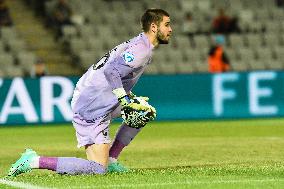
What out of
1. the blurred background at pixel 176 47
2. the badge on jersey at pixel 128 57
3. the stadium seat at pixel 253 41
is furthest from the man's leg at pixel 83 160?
the stadium seat at pixel 253 41

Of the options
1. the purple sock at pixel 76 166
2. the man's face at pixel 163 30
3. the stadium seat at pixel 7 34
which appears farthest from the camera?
the stadium seat at pixel 7 34

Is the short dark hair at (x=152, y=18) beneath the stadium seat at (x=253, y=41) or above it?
above

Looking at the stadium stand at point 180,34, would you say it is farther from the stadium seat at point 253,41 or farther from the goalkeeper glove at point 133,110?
the goalkeeper glove at point 133,110

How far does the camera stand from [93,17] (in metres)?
27.5

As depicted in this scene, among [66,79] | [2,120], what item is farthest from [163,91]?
[2,120]

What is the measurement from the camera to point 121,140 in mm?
11453

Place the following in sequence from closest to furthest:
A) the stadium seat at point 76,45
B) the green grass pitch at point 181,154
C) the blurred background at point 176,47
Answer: the green grass pitch at point 181,154, the blurred background at point 176,47, the stadium seat at point 76,45

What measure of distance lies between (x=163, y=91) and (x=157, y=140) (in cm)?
557

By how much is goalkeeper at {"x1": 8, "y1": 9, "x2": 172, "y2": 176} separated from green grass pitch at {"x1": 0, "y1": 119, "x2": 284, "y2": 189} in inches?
6.4

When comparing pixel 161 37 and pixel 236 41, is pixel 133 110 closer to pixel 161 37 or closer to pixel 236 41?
pixel 161 37

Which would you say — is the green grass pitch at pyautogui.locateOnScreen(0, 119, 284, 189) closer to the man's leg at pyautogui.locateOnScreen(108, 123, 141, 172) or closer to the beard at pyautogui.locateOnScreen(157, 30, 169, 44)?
the man's leg at pyautogui.locateOnScreen(108, 123, 141, 172)

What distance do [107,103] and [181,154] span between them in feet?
10.5

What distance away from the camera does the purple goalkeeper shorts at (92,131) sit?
35.2ft

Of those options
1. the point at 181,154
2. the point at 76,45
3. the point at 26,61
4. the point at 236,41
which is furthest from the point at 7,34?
the point at 181,154
